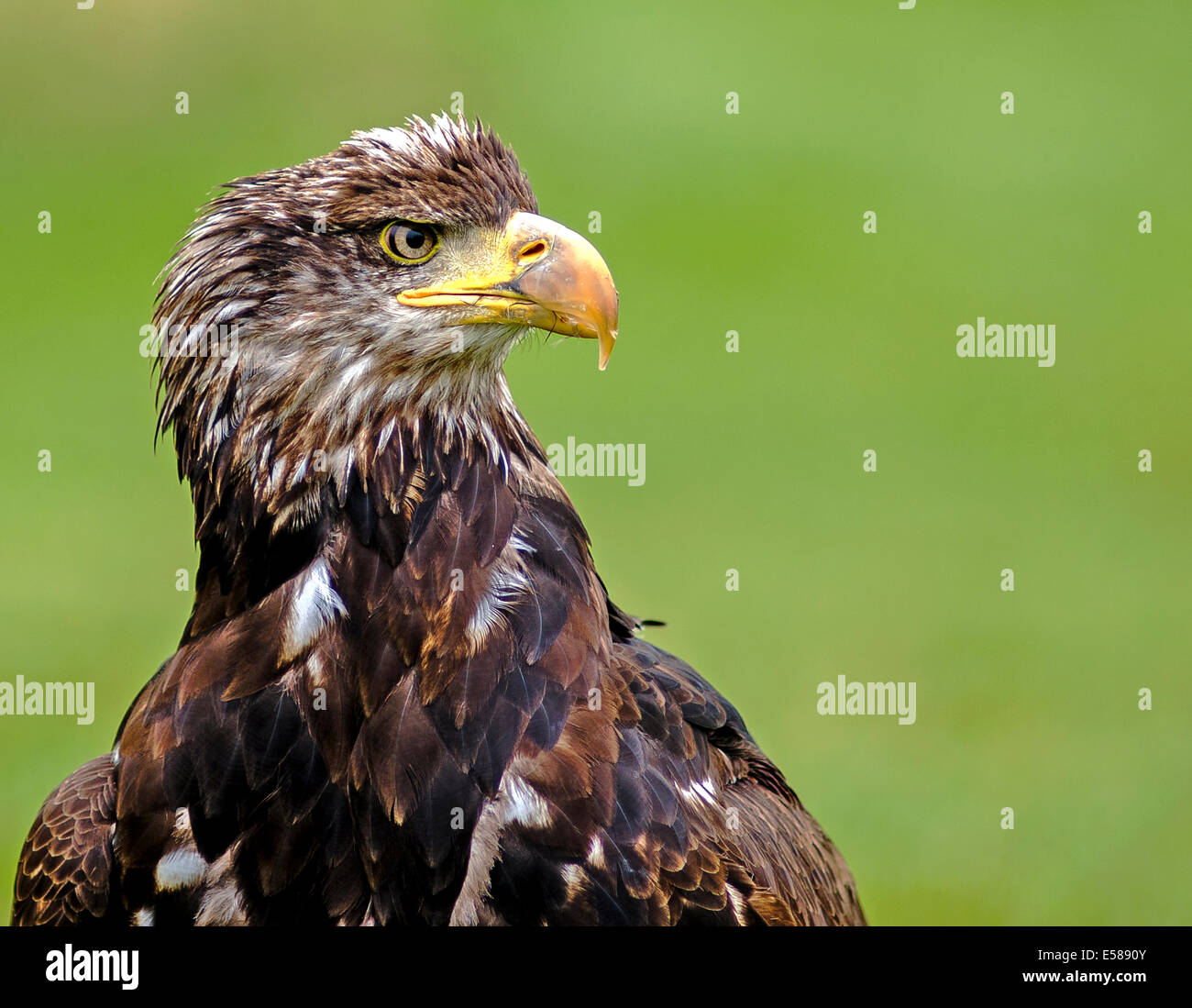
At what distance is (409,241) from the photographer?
12.3ft

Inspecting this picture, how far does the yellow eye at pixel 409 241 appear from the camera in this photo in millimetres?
3738

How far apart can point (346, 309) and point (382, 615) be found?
731mm

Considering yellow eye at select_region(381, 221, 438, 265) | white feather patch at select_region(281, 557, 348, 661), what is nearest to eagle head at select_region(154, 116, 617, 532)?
yellow eye at select_region(381, 221, 438, 265)

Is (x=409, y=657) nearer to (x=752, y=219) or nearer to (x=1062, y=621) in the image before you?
(x=1062, y=621)

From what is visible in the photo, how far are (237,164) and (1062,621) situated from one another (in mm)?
12324

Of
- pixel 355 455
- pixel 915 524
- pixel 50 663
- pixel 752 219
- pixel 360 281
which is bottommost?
pixel 50 663

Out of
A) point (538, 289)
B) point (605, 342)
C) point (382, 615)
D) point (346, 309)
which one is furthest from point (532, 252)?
point (382, 615)

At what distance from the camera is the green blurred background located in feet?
33.6

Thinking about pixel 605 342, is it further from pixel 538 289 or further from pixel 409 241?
pixel 409 241

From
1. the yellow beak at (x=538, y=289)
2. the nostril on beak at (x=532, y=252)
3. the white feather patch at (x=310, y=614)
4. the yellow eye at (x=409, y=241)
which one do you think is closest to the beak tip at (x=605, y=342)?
the yellow beak at (x=538, y=289)

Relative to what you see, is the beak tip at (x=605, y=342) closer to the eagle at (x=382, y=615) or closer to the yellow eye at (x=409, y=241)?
the eagle at (x=382, y=615)

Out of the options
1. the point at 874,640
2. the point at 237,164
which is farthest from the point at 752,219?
the point at 874,640

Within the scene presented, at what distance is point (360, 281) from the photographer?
3713 mm

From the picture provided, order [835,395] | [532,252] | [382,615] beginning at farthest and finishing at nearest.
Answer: [835,395] → [532,252] → [382,615]
